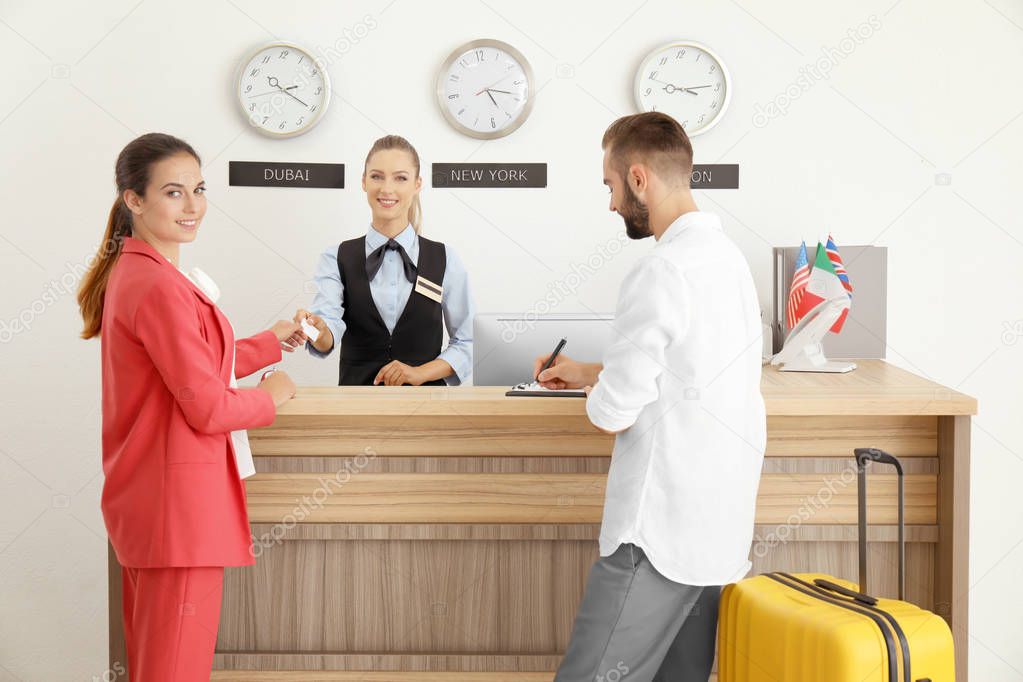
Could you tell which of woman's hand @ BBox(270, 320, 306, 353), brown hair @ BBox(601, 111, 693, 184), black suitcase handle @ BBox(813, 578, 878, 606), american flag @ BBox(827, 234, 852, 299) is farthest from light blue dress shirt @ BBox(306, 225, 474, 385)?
black suitcase handle @ BBox(813, 578, 878, 606)

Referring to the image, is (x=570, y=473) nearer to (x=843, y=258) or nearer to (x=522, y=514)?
(x=522, y=514)

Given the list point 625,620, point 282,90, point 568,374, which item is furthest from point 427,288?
point 625,620

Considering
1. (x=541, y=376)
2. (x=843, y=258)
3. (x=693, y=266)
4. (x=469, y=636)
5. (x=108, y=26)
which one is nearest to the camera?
(x=693, y=266)

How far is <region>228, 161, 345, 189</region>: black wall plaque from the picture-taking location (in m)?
3.86

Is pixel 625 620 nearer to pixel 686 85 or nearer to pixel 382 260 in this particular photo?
pixel 382 260

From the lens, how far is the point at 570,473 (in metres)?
2.36

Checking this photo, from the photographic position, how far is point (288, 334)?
8.00 ft

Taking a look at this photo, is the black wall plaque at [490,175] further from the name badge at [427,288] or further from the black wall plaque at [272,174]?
the name badge at [427,288]

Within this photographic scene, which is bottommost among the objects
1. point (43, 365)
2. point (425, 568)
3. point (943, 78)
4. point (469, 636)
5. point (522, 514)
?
point (469, 636)

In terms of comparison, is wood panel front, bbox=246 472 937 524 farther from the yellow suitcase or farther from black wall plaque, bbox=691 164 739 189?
black wall plaque, bbox=691 164 739 189

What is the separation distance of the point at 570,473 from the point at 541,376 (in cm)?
28

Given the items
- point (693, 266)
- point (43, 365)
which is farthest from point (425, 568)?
point (43, 365)

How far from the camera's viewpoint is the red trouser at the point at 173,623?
1881 mm

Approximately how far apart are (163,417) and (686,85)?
2.68 metres
